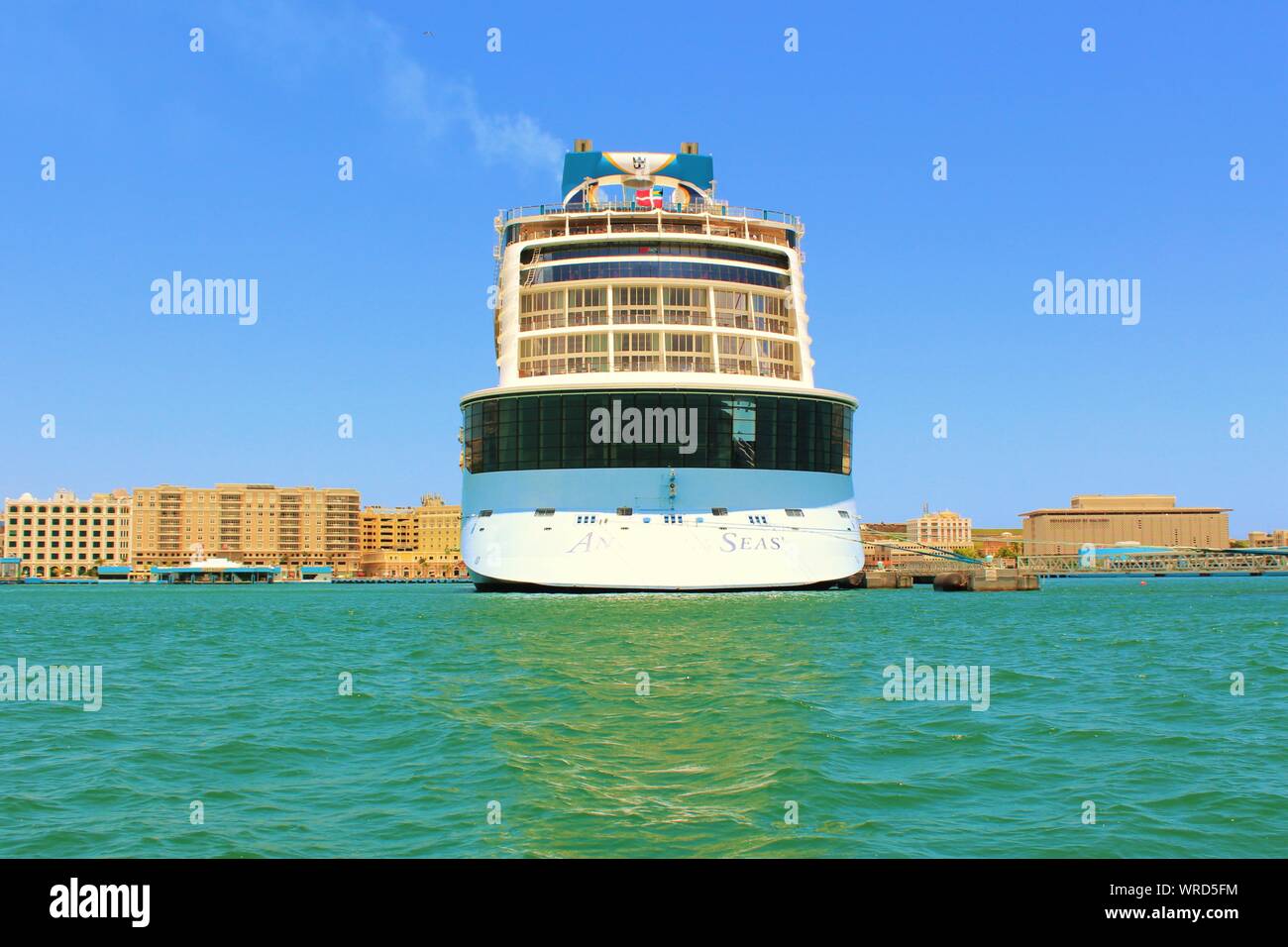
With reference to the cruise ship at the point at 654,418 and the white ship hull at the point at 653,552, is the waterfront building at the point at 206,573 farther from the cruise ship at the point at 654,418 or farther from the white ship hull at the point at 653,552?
the white ship hull at the point at 653,552

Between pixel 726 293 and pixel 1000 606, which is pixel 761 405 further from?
pixel 1000 606

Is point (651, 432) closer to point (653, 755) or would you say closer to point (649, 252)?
point (649, 252)

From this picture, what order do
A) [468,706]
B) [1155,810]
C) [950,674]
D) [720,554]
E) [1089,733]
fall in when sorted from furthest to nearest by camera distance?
[720,554]
[950,674]
[468,706]
[1089,733]
[1155,810]

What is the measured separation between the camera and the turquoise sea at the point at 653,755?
33.0ft

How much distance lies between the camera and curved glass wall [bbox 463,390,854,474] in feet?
172

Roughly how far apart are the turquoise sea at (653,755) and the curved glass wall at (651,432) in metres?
24.6

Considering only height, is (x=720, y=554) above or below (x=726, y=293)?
below

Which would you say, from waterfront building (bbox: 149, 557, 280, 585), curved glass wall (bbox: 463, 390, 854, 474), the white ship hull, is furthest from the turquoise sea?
waterfront building (bbox: 149, 557, 280, 585)

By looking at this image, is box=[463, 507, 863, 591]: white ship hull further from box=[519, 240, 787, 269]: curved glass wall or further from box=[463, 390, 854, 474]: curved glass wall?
box=[519, 240, 787, 269]: curved glass wall

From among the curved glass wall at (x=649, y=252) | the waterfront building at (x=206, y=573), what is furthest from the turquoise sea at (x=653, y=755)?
the waterfront building at (x=206, y=573)

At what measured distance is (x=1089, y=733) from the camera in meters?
15.2

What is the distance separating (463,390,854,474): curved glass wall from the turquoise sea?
967 inches
